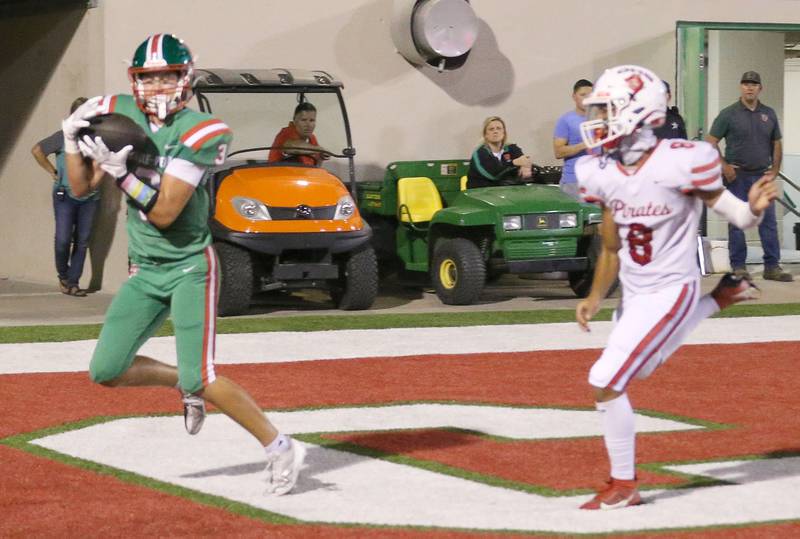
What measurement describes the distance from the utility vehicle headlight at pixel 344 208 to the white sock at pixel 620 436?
23.1 feet

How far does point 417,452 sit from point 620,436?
1.56 m

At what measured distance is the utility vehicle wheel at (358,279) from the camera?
1326 centimetres

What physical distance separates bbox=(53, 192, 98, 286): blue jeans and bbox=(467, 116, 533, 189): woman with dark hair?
3.50 meters

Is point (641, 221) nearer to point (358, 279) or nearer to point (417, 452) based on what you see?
point (417, 452)

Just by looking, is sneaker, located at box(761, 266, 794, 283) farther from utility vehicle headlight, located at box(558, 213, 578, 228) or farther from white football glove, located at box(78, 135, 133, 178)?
white football glove, located at box(78, 135, 133, 178)

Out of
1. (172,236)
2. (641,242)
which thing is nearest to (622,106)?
(641,242)

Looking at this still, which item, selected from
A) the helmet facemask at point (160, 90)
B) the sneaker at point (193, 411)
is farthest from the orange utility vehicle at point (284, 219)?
the helmet facemask at point (160, 90)

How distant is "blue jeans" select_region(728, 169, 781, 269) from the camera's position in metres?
15.2

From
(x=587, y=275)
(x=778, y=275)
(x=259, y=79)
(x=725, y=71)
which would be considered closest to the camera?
(x=259, y=79)

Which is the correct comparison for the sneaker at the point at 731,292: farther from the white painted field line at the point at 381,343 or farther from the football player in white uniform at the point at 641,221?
the white painted field line at the point at 381,343

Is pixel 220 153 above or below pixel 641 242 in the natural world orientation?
above

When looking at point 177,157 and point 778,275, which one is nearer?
point 177,157

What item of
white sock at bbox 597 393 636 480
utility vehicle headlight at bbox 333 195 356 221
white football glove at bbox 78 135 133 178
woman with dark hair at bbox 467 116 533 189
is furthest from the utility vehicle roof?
white sock at bbox 597 393 636 480

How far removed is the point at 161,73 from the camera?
6.49 meters
